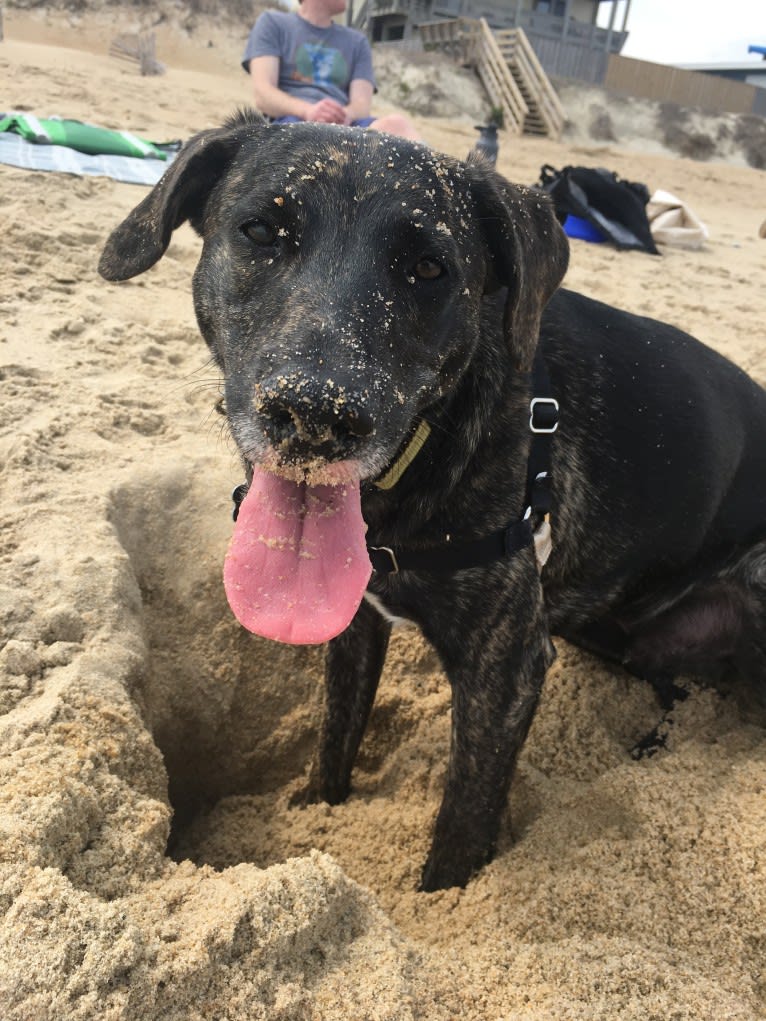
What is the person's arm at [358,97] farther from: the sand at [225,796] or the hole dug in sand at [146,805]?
the hole dug in sand at [146,805]

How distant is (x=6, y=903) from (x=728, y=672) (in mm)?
2341

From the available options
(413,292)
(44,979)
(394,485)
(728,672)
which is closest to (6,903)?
(44,979)

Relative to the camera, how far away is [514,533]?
1.99 m

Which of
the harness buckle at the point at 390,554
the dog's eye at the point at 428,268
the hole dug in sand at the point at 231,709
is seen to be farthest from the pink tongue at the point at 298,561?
the hole dug in sand at the point at 231,709

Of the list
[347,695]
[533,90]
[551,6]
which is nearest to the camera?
[347,695]

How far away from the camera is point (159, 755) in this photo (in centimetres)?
204

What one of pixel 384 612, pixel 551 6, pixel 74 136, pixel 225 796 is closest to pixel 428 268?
pixel 384 612

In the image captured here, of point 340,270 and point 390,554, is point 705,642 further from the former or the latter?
point 340,270

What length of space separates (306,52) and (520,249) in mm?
5107

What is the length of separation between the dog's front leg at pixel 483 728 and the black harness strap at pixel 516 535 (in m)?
0.18

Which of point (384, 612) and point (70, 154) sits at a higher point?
point (70, 154)

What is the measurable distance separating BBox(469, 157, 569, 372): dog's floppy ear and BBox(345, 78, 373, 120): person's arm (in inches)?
186

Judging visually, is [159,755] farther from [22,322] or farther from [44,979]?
[22,322]

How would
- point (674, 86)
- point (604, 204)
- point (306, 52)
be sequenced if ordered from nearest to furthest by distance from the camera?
1. point (306, 52)
2. point (604, 204)
3. point (674, 86)
